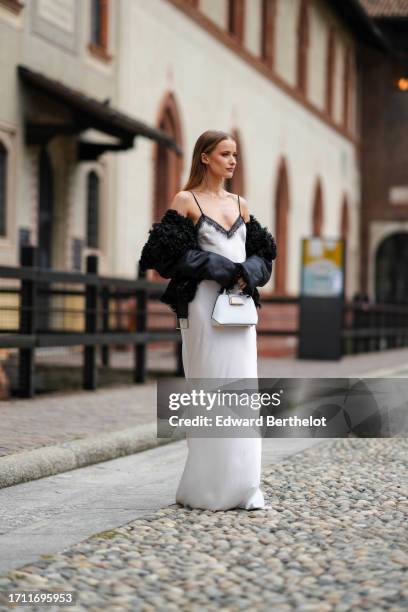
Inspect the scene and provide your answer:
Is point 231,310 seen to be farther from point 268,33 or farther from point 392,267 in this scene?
point 392,267

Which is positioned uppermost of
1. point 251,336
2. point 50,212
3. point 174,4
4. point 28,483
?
point 174,4

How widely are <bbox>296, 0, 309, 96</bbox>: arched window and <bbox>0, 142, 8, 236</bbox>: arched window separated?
58.4ft

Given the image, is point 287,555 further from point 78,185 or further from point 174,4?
point 174,4

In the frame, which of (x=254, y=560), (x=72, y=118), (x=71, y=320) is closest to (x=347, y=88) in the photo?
(x=72, y=118)

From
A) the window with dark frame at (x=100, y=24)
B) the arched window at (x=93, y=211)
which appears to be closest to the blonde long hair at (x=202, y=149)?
the arched window at (x=93, y=211)

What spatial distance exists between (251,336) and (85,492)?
1369 millimetres

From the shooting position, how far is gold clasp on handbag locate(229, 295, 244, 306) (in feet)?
19.7

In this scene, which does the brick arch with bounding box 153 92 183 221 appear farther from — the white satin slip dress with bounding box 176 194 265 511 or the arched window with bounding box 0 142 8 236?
the white satin slip dress with bounding box 176 194 265 511

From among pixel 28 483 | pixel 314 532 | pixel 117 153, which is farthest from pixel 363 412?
pixel 117 153

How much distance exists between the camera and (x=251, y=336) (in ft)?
20.1

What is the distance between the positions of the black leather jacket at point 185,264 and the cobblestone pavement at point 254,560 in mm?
1072

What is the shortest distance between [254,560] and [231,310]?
1.47 m

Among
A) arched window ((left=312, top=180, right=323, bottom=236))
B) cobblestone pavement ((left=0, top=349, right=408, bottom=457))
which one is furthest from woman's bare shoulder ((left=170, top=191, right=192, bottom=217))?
arched window ((left=312, top=180, right=323, bottom=236))

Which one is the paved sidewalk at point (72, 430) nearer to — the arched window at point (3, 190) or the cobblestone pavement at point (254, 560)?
the cobblestone pavement at point (254, 560)
